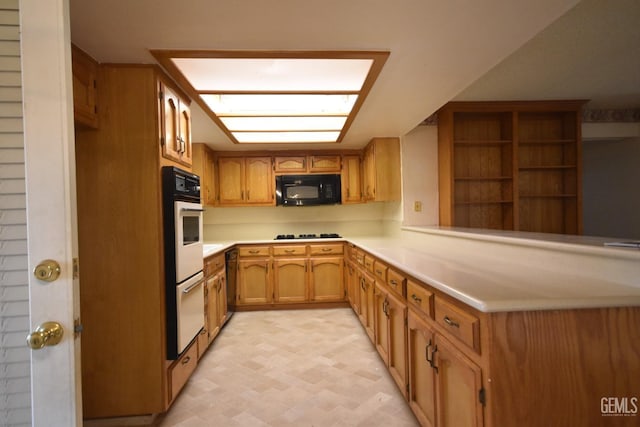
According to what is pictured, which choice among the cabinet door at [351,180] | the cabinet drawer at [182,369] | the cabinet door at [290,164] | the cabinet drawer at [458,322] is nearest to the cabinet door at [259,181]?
the cabinet door at [290,164]

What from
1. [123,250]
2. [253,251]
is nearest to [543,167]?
[253,251]

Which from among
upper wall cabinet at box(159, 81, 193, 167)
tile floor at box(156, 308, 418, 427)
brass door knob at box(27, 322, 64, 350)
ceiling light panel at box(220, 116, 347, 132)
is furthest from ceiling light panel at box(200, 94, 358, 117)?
tile floor at box(156, 308, 418, 427)

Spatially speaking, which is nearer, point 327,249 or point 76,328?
point 76,328

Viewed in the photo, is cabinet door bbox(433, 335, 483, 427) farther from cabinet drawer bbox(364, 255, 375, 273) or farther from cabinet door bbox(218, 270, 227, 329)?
cabinet door bbox(218, 270, 227, 329)

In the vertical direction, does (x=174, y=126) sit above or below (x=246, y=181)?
above

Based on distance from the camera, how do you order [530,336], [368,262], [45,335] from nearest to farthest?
[45,335], [530,336], [368,262]

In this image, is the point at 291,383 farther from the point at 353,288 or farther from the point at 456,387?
the point at 353,288

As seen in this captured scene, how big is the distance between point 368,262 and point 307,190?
1.56 m

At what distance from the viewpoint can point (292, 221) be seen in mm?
4020

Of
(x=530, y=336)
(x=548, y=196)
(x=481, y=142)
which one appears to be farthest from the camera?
(x=548, y=196)

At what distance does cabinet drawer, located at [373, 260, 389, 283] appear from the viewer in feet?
6.36

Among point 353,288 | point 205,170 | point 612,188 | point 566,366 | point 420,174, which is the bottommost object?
point 353,288

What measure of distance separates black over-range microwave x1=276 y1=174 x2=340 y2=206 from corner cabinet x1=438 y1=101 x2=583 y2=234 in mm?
1350

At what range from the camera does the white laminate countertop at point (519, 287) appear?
2.84ft
